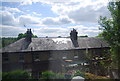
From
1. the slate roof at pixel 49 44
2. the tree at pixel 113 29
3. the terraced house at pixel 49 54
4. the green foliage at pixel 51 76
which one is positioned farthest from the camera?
the slate roof at pixel 49 44

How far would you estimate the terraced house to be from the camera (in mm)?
5023

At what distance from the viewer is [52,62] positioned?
5.58 metres

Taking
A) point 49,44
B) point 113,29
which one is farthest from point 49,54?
point 113,29

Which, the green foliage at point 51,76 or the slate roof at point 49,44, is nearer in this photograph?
the green foliage at point 51,76

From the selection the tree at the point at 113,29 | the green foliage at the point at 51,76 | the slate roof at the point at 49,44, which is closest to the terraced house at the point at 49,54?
the slate roof at the point at 49,44

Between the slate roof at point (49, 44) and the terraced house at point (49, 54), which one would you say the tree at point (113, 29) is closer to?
the terraced house at point (49, 54)

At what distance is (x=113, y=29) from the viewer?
2.92 meters

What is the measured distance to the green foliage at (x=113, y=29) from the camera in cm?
278

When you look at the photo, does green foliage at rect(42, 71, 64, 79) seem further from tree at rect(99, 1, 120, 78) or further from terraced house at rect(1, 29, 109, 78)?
terraced house at rect(1, 29, 109, 78)

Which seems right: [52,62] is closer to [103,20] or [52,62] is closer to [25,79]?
[25,79]

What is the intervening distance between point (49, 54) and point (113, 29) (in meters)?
3.54

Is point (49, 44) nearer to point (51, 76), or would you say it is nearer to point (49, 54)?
point (49, 54)

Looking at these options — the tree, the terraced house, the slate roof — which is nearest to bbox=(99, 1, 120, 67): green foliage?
the tree

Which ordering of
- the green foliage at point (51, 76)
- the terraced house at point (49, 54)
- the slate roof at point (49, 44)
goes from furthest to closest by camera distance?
1. the slate roof at point (49, 44)
2. the terraced house at point (49, 54)
3. the green foliage at point (51, 76)
